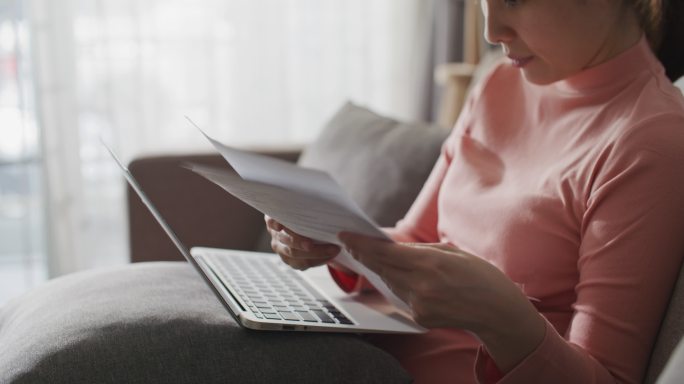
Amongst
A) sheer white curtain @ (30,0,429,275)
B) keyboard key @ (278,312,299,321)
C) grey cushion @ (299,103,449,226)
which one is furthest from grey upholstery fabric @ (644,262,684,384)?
sheer white curtain @ (30,0,429,275)

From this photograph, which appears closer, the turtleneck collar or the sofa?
the sofa

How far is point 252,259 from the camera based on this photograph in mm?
1166

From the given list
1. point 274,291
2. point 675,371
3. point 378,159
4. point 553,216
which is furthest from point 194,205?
point 675,371

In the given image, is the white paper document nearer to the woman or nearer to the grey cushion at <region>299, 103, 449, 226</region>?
the woman

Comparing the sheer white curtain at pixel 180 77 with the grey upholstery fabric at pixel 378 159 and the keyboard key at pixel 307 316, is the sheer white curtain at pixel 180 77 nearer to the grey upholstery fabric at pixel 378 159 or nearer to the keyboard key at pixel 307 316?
the grey upholstery fabric at pixel 378 159

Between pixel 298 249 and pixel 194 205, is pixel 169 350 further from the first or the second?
pixel 194 205

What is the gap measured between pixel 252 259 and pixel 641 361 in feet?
1.86

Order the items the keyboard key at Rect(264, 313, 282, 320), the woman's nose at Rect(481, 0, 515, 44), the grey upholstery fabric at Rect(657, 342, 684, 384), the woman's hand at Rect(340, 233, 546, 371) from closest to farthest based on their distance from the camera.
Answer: the grey upholstery fabric at Rect(657, 342, 684, 384) < the woman's hand at Rect(340, 233, 546, 371) < the keyboard key at Rect(264, 313, 282, 320) < the woman's nose at Rect(481, 0, 515, 44)

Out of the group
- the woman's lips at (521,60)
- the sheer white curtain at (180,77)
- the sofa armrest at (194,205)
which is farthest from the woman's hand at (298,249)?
the sheer white curtain at (180,77)

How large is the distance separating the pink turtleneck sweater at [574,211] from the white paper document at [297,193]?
0.75ft

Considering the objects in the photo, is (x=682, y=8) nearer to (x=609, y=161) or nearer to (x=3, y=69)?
(x=609, y=161)

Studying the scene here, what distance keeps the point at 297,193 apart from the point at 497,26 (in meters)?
0.41

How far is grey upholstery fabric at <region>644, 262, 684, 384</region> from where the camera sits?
760mm

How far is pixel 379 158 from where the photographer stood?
149cm
